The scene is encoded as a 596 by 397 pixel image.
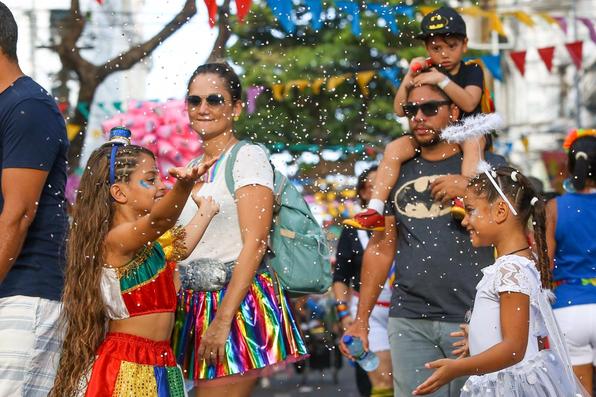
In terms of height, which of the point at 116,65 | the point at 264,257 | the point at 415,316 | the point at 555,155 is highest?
the point at 116,65

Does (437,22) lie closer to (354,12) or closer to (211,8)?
(211,8)

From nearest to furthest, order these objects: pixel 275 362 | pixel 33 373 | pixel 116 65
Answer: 1. pixel 33 373
2. pixel 275 362
3. pixel 116 65

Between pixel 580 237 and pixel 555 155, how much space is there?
82.4ft

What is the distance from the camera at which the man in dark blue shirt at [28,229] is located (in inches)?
172

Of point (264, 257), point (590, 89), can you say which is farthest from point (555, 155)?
point (264, 257)

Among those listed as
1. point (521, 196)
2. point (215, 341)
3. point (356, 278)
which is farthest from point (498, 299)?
point (356, 278)

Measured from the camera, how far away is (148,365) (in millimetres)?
4484

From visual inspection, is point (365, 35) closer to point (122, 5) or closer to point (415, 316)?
point (122, 5)

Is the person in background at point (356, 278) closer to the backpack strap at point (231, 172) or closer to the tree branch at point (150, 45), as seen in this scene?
the tree branch at point (150, 45)

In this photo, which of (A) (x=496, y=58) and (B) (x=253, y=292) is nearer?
(B) (x=253, y=292)

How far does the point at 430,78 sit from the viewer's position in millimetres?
5516

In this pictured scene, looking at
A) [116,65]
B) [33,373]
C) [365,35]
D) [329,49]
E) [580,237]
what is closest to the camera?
[33,373]

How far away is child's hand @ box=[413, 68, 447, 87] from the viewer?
5.49m

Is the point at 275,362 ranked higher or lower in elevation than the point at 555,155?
higher
